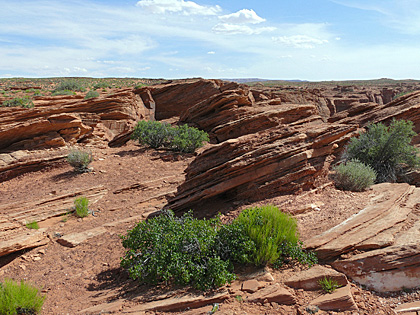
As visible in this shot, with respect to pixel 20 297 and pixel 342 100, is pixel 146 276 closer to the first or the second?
pixel 20 297

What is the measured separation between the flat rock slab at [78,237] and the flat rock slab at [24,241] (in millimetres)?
442

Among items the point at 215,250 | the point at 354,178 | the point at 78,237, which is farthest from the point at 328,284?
the point at 78,237

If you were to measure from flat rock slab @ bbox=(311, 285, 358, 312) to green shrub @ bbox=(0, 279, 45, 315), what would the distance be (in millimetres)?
4291

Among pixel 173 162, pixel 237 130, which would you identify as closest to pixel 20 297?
pixel 173 162

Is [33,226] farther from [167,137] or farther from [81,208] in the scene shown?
[167,137]

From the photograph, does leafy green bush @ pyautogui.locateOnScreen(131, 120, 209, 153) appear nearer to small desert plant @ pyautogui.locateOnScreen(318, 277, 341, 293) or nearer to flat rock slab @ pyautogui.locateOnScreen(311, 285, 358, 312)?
small desert plant @ pyautogui.locateOnScreen(318, 277, 341, 293)

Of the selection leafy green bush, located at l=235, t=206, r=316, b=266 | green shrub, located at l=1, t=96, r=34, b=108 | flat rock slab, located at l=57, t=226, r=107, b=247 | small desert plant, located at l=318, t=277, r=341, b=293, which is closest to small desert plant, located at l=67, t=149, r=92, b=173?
flat rock slab, located at l=57, t=226, r=107, b=247

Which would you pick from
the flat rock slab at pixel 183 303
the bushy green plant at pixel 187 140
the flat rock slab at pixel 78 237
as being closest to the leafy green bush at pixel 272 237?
the flat rock slab at pixel 183 303

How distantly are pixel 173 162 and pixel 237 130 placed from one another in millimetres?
4174

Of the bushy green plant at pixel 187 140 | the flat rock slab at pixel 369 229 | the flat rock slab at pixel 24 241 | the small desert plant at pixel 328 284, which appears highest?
the bushy green plant at pixel 187 140

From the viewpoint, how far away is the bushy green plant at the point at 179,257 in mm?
4727

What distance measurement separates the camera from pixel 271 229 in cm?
530

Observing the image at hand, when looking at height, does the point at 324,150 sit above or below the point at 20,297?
above

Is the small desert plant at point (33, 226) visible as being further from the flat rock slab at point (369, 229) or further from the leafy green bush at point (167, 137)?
the leafy green bush at point (167, 137)
